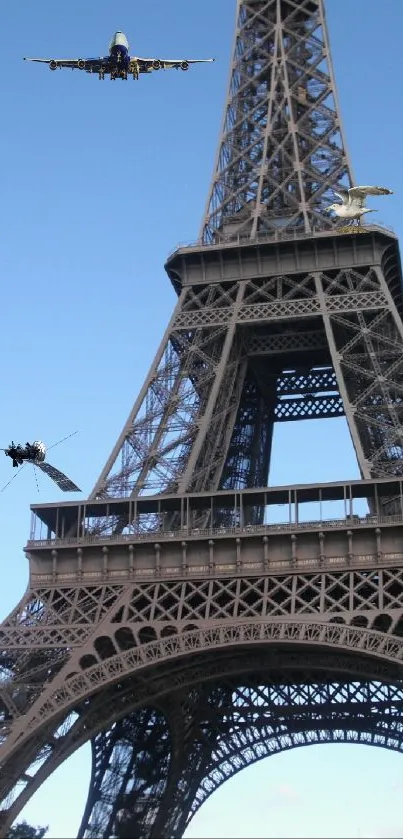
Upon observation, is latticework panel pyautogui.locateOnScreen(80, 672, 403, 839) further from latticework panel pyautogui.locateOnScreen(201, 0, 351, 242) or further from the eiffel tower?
latticework panel pyautogui.locateOnScreen(201, 0, 351, 242)

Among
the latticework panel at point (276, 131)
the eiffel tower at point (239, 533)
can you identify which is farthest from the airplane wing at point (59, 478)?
the latticework panel at point (276, 131)

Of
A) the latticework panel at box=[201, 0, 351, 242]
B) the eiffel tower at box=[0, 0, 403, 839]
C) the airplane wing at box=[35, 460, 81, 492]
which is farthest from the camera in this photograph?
the latticework panel at box=[201, 0, 351, 242]

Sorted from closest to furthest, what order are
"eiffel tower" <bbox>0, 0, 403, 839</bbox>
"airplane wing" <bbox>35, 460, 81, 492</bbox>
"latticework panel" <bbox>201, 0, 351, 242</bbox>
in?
1. "eiffel tower" <bbox>0, 0, 403, 839</bbox>
2. "airplane wing" <bbox>35, 460, 81, 492</bbox>
3. "latticework panel" <bbox>201, 0, 351, 242</bbox>

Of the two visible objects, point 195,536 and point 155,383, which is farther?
point 155,383

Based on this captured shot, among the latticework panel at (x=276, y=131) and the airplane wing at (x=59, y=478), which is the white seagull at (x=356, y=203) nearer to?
the latticework panel at (x=276, y=131)

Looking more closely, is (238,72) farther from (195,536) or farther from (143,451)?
(195,536)

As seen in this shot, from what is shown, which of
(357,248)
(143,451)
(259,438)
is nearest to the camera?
(143,451)

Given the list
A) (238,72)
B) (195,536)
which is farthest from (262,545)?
(238,72)

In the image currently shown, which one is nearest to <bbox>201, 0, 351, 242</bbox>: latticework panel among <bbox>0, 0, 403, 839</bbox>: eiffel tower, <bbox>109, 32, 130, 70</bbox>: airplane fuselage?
<bbox>0, 0, 403, 839</bbox>: eiffel tower
